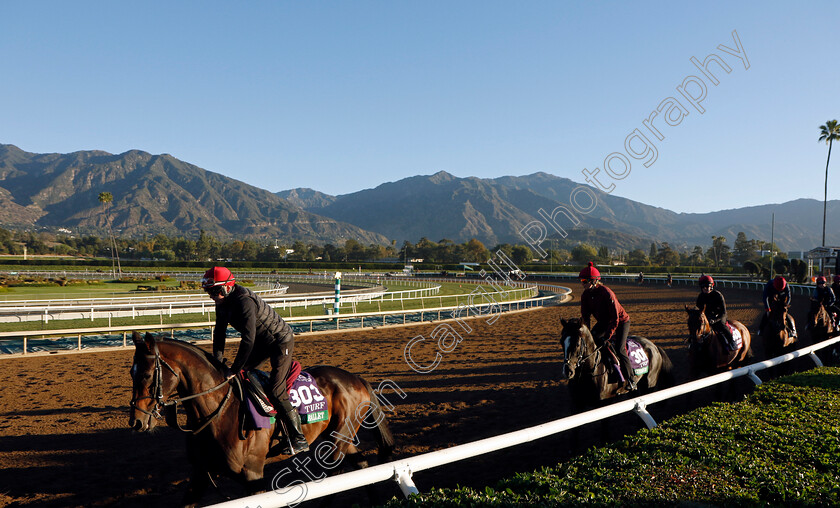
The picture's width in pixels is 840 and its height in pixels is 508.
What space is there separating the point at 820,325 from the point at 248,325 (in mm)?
11465

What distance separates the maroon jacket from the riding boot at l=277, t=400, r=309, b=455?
331 centimetres

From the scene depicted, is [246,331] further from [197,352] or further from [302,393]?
[302,393]

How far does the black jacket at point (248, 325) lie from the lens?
3.70 metres

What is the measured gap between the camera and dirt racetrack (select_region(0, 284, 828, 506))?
4781 mm

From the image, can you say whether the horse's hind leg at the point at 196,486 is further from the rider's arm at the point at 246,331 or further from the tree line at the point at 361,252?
the tree line at the point at 361,252

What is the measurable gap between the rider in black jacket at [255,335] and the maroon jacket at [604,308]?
333cm

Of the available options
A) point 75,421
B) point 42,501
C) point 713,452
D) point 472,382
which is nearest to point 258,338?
point 42,501

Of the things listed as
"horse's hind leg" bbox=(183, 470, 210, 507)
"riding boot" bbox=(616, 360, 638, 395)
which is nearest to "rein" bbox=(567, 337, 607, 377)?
"riding boot" bbox=(616, 360, 638, 395)

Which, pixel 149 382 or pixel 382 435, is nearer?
pixel 149 382

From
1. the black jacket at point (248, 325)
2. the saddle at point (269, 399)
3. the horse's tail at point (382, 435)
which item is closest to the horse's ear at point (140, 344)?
the black jacket at point (248, 325)

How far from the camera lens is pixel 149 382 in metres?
3.36

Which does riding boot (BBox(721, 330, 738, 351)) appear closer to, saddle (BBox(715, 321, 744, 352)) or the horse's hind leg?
saddle (BBox(715, 321, 744, 352))

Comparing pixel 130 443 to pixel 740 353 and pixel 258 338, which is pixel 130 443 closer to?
pixel 258 338

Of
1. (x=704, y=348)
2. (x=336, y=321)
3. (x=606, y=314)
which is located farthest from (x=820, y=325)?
(x=336, y=321)
